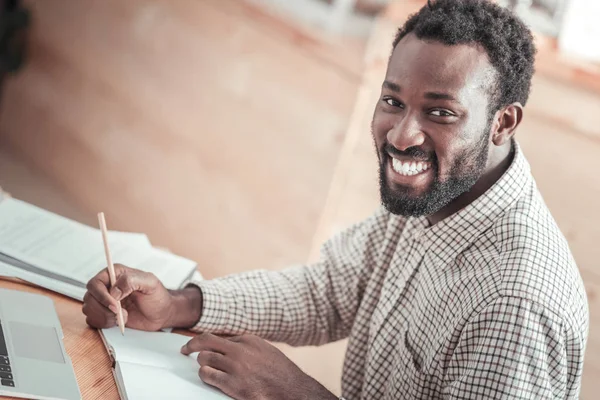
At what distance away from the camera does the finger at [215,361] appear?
1.21 m

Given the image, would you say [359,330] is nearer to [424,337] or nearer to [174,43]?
[424,337]

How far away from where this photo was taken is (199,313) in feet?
4.66

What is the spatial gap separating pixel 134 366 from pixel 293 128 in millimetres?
1501

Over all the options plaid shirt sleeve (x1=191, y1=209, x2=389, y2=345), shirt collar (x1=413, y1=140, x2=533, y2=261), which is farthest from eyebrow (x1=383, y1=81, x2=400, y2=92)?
plaid shirt sleeve (x1=191, y1=209, x2=389, y2=345)

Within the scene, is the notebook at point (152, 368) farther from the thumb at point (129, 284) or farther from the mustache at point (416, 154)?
the mustache at point (416, 154)

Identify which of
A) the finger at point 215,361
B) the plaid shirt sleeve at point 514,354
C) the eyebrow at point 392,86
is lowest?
the plaid shirt sleeve at point 514,354

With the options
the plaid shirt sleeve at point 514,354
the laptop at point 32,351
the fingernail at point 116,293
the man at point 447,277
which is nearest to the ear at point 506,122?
the man at point 447,277

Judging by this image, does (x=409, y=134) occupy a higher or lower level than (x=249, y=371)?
higher

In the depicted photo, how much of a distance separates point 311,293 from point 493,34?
1.98 feet

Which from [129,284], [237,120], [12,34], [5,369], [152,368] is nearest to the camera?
[5,369]

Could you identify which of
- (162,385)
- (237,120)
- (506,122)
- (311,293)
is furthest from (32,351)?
(237,120)

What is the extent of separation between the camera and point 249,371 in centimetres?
121

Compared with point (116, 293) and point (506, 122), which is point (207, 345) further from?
point (506, 122)

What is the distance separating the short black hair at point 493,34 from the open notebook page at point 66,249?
0.61m
